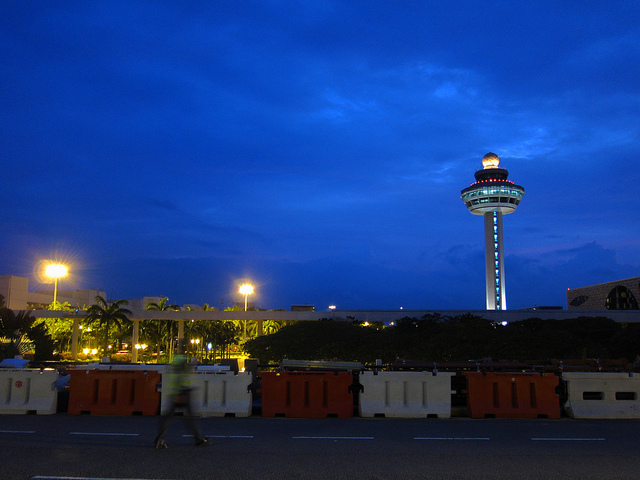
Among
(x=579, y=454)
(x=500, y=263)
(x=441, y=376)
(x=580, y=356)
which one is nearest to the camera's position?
(x=579, y=454)

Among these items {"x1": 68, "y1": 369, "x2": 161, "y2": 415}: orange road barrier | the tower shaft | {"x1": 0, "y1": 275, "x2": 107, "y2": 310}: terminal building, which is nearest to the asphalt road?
{"x1": 68, "y1": 369, "x2": 161, "y2": 415}: orange road barrier

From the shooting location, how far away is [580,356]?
3106 cm

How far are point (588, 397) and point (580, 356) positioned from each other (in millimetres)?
20548

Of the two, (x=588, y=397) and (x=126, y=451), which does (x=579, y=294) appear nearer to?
(x=588, y=397)

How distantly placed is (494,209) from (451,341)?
222 feet

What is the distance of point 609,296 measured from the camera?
8150 centimetres

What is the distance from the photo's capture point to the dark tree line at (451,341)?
104 feet

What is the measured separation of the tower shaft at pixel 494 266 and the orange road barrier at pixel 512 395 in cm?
8275

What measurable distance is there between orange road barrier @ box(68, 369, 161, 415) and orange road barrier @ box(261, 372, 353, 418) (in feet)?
8.40

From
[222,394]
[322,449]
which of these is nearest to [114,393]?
[222,394]

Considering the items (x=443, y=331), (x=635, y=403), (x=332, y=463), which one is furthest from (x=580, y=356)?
(x=332, y=463)

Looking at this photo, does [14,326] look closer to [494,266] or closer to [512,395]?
[512,395]

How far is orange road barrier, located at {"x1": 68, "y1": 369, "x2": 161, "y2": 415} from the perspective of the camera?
40.2 feet

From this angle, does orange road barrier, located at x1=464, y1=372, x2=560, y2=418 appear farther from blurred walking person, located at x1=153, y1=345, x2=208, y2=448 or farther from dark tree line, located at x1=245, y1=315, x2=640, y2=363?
dark tree line, located at x1=245, y1=315, x2=640, y2=363
